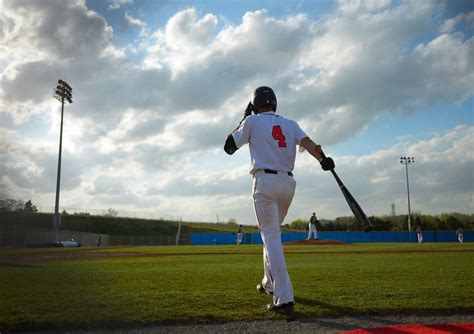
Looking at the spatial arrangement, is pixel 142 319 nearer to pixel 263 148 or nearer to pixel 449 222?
pixel 263 148

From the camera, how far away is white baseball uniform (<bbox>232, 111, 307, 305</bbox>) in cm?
428

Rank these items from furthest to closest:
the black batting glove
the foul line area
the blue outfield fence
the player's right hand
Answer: the blue outfield fence
the player's right hand
the black batting glove
the foul line area

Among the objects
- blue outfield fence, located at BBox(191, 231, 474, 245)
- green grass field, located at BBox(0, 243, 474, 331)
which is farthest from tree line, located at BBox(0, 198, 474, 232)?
green grass field, located at BBox(0, 243, 474, 331)

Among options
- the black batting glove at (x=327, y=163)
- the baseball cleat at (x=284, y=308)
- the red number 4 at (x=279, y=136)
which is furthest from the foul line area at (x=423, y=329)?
the red number 4 at (x=279, y=136)

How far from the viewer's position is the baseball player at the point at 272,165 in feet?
14.0

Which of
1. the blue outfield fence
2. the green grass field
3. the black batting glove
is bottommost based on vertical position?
the blue outfield fence

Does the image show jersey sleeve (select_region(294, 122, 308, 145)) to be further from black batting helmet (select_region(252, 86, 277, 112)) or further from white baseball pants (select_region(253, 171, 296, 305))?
white baseball pants (select_region(253, 171, 296, 305))

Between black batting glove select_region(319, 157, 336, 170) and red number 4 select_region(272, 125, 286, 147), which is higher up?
red number 4 select_region(272, 125, 286, 147)

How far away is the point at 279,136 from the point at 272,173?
0.45 metres

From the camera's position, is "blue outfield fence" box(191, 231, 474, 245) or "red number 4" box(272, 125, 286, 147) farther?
"blue outfield fence" box(191, 231, 474, 245)

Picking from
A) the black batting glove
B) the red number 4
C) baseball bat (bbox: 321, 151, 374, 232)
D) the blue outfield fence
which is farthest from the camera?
the blue outfield fence

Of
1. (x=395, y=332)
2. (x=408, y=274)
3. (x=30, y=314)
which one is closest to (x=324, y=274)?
(x=408, y=274)

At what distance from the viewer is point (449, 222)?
55.4 m

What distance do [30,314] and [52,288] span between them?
2.02m
